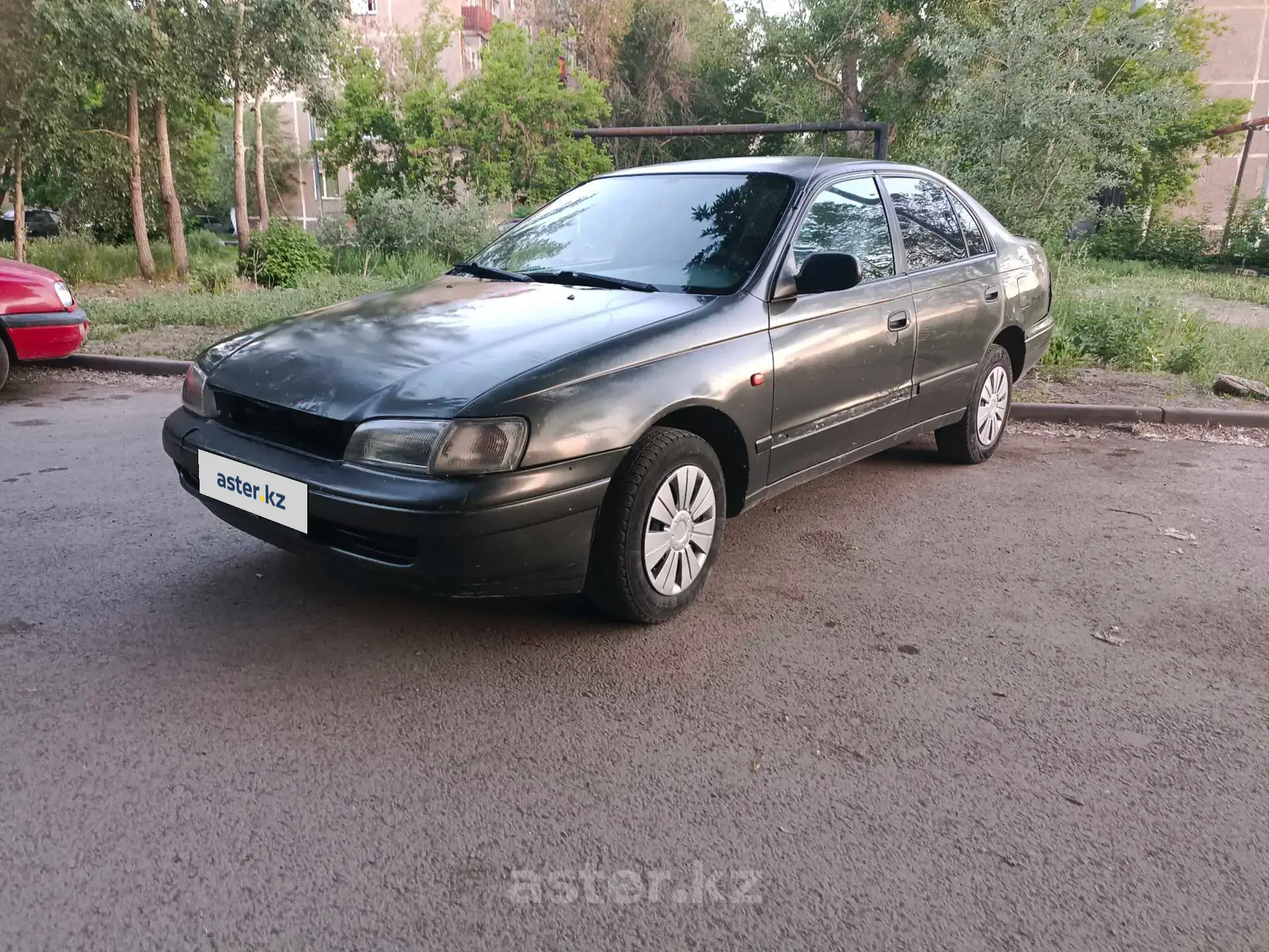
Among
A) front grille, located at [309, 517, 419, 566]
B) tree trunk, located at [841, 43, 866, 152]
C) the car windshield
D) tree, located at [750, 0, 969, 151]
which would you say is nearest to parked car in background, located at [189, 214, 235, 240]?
tree, located at [750, 0, 969, 151]

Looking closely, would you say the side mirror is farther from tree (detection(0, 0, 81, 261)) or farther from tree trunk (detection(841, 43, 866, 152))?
tree trunk (detection(841, 43, 866, 152))

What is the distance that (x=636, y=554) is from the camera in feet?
11.0

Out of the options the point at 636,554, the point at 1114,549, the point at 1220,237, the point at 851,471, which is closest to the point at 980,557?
the point at 1114,549

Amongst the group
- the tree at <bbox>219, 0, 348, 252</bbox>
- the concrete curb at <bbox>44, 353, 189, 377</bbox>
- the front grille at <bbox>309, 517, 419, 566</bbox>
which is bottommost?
the concrete curb at <bbox>44, 353, 189, 377</bbox>

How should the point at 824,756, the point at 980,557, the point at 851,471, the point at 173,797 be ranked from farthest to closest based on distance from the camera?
the point at 851,471, the point at 980,557, the point at 824,756, the point at 173,797

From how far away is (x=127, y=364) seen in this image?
831 centimetres

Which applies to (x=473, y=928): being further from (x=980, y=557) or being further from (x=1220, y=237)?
(x=1220, y=237)

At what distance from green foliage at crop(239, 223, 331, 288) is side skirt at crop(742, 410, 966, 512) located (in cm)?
1079

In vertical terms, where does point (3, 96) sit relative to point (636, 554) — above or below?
above

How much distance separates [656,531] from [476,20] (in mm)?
39004

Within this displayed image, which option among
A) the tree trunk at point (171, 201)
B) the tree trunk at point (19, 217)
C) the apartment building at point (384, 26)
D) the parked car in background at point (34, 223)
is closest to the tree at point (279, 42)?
the tree trunk at point (171, 201)

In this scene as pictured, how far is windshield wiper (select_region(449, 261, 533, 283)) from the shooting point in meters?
4.34

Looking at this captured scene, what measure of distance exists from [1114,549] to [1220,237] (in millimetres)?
20294

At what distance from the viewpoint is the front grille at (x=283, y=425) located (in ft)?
10.2
